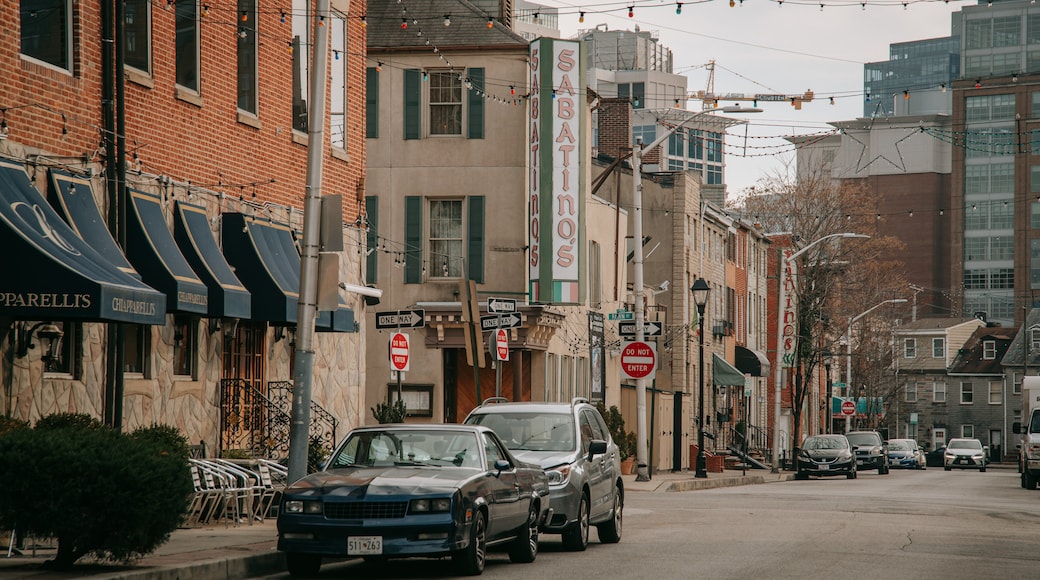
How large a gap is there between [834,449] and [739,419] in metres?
16.6

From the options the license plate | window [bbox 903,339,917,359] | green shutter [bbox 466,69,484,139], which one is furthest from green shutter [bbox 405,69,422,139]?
window [bbox 903,339,917,359]

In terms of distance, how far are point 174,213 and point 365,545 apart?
9099mm

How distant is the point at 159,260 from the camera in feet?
61.7

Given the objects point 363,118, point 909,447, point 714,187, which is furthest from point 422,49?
point 909,447

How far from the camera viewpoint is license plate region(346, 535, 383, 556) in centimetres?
1302

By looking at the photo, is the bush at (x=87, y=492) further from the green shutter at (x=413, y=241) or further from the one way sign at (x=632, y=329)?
the green shutter at (x=413, y=241)

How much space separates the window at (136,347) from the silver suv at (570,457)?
5.12 m

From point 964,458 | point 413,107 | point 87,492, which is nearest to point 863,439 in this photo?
point 964,458

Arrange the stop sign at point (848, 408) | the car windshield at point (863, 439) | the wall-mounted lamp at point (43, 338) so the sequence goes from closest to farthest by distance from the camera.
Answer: the wall-mounted lamp at point (43, 338) → the car windshield at point (863, 439) → the stop sign at point (848, 408)

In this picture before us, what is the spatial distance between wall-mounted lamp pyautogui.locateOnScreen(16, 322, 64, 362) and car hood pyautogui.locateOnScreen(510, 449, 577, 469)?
568 cm

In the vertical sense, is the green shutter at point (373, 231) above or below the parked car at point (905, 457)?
above

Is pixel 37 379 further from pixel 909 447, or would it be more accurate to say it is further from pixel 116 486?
pixel 909 447

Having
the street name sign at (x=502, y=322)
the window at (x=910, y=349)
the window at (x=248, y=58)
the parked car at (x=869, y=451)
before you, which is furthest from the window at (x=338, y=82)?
the window at (x=910, y=349)

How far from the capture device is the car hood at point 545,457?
16.8m
